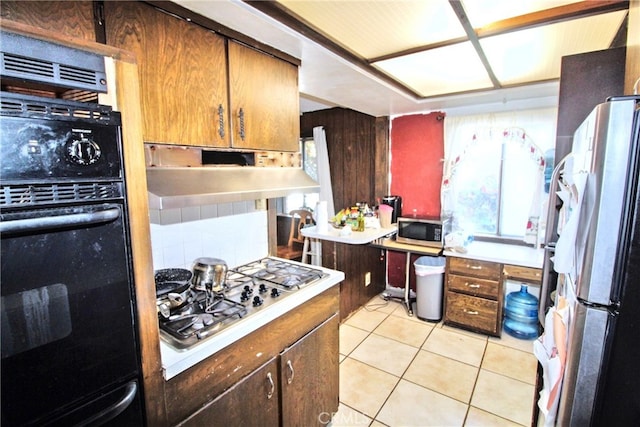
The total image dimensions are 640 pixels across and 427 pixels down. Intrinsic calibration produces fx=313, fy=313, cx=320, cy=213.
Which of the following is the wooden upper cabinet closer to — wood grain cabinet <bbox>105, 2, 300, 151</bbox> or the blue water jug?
wood grain cabinet <bbox>105, 2, 300, 151</bbox>

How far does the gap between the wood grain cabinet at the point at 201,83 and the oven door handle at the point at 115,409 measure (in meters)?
0.87

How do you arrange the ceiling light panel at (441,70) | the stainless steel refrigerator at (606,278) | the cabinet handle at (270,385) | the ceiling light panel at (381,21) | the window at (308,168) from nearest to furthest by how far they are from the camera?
the stainless steel refrigerator at (606,278), the ceiling light panel at (381,21), the cabinet handle at (270,385), the ceiling light panel at (441,70), the window at (308,168)

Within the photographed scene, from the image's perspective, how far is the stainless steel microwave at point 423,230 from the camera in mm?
3123

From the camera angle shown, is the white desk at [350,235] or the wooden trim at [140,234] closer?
the wooden trim at [140,234]

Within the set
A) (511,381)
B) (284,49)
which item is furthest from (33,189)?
(511,381)

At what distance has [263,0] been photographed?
1244 millimetres

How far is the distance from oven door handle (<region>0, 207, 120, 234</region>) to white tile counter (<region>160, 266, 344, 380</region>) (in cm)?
55

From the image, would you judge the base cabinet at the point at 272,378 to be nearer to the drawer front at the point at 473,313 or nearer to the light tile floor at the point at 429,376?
the light tile floor at the point at 429,376

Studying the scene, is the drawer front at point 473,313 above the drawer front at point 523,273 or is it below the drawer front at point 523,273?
below

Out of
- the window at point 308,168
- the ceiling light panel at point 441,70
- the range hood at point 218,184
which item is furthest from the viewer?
the window at point 308,168

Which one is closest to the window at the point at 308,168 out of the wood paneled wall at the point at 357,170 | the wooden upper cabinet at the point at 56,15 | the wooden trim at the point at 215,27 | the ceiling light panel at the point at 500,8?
the wood paneled wall at the point at 357,170

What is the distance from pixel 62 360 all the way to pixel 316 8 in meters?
1.49

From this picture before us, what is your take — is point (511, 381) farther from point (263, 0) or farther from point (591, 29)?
point (263, 0)

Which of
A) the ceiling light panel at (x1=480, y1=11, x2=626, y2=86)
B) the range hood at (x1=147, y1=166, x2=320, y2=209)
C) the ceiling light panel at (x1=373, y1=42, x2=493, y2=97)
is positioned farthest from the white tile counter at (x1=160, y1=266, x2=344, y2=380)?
the ceiling light panel at (x1=480, y1=11, x2=626, y2=86)
